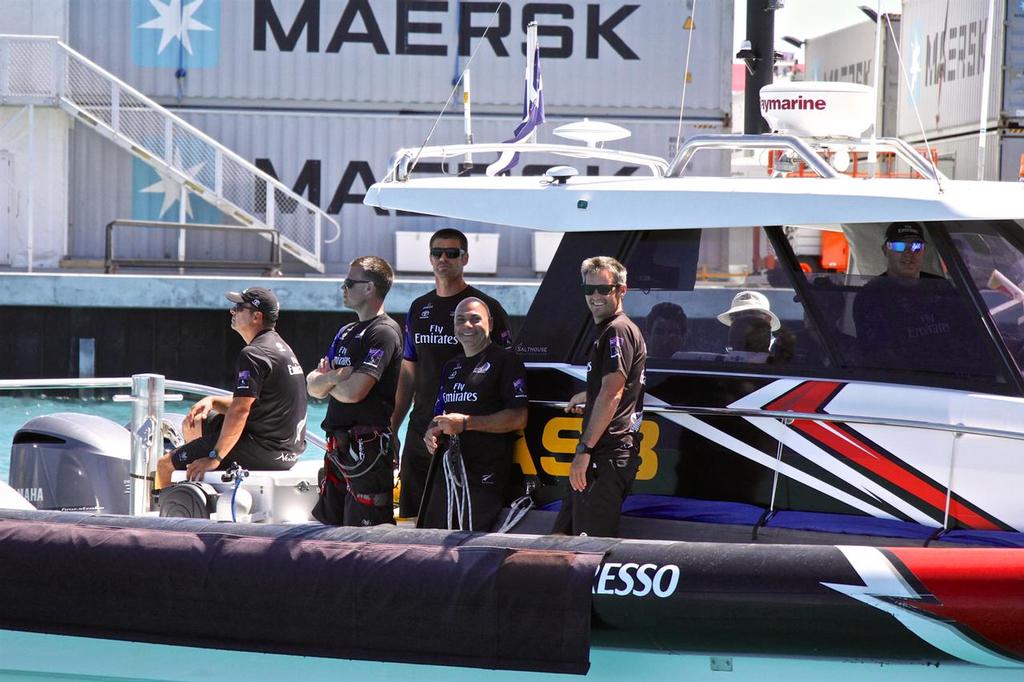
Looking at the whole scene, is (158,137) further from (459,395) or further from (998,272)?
(998,272)

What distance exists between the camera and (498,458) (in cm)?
447

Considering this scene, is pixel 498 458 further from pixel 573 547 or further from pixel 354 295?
pixel 354 295

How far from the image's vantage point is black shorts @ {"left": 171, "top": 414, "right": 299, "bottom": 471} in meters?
5.44

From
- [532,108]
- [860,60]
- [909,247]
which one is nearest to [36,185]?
[860,60]

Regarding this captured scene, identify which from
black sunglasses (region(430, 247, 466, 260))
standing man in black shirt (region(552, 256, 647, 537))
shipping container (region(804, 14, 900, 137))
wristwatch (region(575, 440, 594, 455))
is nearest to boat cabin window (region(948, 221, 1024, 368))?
standing man in black shirt (region(552, 256, 647, 537))

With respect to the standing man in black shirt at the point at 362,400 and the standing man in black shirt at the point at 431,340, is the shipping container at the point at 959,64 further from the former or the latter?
the standing man in black shirt at the point at 362,400

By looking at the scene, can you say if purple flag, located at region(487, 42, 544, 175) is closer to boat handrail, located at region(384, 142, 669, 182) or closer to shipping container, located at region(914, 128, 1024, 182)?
boat handrail, located at region(384, 142, 669, 182)

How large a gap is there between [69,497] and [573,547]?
9.22 feet

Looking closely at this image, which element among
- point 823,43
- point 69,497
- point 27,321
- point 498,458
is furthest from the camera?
point 823,43

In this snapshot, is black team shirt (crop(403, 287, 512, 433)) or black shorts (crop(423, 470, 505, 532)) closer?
black shorts (crop(423, 470, 505, 532))

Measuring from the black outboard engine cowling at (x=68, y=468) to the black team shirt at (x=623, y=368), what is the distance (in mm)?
2655

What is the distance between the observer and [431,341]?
16.7 feet

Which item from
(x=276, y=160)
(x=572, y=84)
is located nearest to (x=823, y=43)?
(x=572, y=84)

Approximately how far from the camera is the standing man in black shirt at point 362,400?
4.91 meters
